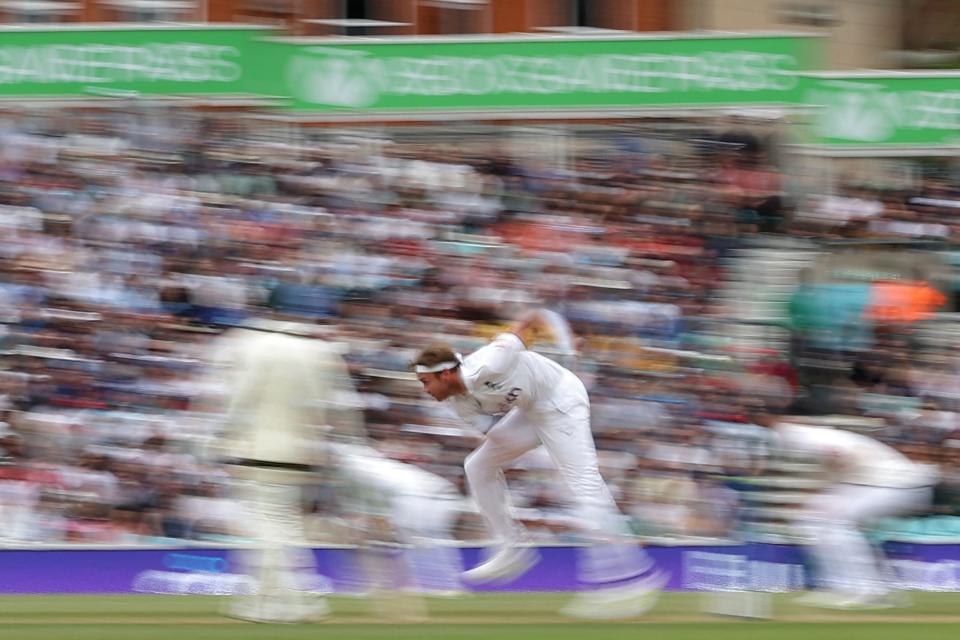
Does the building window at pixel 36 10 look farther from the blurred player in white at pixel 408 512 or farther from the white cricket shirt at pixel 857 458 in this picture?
the white cricket shirt at pixel 857 458

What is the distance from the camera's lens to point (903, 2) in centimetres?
2123

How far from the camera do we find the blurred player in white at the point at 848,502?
948cm

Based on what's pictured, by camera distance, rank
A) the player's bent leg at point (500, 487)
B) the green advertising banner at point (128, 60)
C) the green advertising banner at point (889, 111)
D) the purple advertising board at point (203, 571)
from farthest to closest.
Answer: the green advertising banner at point (889, 111) < the green advertising banner at point (128, 60) < the purple advertising board at point (203, 571) < the player's bent leg at point (500, 487)

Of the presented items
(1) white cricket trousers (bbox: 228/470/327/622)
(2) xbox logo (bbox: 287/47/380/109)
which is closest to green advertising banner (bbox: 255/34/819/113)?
(2) xbox logo (bbox: 287/47/380/109)

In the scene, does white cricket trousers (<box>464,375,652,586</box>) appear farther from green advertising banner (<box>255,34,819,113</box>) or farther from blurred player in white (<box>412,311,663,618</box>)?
green advertising banner (<box>255,34,819,113</box>)

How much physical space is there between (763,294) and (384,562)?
5.43 meters

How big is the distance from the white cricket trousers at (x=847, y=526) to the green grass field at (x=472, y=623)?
0.32 meters

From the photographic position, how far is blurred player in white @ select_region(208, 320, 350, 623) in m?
8.02

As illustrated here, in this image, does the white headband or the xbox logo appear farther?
the xbox logo

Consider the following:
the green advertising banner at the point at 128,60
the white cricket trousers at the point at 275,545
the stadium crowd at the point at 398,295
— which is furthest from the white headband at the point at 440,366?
the green advertising banner at the point at 128,60

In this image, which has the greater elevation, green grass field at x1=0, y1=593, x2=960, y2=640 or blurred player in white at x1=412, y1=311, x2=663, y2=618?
blurred player in white at x1=412, y1=311, x2=663, y2=618

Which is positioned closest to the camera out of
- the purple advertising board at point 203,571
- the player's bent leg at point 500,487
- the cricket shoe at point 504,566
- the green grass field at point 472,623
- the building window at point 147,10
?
the green grass field at point 472,623

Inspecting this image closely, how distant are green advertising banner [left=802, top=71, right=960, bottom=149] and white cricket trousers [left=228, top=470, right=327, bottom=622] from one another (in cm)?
748

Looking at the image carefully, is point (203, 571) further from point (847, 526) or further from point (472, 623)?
point (847, 526)
